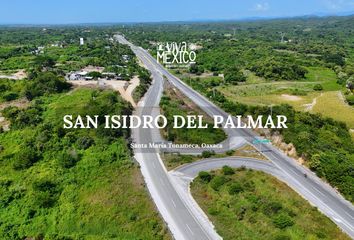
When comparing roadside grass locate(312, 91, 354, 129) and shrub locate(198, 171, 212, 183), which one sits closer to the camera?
shrub locate(198, 171, 212, 183)

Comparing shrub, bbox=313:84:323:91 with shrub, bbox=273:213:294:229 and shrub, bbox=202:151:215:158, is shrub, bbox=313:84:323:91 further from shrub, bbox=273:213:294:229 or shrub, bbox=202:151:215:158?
shrub, bbox=273:213:294:229

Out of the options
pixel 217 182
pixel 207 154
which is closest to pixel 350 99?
pixel 207 154

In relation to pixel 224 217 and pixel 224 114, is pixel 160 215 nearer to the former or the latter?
pixel 224 217

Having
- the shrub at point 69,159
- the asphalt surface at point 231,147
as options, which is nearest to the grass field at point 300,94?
the asphalt surface at point 231,147

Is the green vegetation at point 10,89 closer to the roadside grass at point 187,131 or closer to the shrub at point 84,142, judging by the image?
the shrub at point 84,142

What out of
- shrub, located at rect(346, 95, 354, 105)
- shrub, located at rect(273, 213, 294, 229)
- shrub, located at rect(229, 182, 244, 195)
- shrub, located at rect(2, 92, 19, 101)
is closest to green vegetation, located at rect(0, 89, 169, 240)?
shrub, located at rect(229, 182, 244, 195)

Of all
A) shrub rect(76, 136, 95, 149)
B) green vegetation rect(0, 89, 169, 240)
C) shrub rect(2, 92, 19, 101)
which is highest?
shrub rect(2, 92, 19, 101)

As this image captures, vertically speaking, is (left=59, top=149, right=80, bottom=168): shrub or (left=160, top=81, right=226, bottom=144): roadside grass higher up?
(left=160, top=81, right=226, bottom=144): roadside grass
